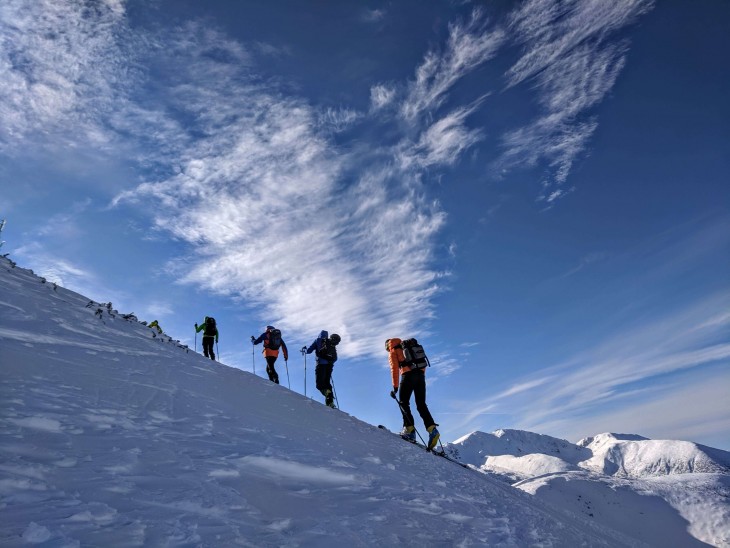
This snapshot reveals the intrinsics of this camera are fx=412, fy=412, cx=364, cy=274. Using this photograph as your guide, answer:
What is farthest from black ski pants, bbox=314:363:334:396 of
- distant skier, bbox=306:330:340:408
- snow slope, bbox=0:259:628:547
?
snow slope, bbox=0:259:628:547

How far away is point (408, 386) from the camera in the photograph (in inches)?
439

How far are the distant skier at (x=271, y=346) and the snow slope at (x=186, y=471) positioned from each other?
28.0 ft

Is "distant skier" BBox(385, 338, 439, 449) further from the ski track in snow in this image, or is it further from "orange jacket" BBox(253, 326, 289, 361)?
"orange jacket" BBox(253, 326, 289, 361)

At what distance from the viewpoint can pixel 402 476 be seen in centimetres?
564

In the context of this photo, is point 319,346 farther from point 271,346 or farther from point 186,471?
point 186,471

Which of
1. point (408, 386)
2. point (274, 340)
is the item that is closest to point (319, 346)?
point (274, 340)

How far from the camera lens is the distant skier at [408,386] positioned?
11.0m

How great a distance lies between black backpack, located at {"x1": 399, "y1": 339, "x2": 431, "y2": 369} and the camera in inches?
440

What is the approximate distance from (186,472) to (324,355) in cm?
1054

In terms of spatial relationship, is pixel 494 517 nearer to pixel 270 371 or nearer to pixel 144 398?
pixel 144 398

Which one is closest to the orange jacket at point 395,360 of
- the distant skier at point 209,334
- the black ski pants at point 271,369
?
the black ski pants at point 271,369

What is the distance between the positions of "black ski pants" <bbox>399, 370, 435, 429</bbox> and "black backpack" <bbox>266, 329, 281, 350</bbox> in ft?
23.2

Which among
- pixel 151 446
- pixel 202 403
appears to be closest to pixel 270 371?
pixel 202 403

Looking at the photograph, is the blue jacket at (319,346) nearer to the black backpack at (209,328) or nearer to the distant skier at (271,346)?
the distant skier at (271,346)
